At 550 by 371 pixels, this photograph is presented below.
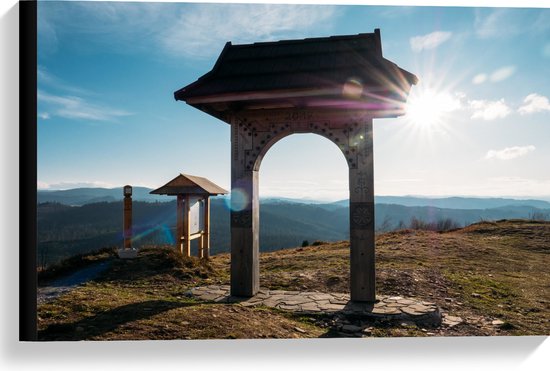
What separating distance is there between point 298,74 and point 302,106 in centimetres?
61

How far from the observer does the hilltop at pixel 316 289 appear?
17.4 feet

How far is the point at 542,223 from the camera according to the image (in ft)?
57.3

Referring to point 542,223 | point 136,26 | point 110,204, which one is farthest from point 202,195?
point 110,204

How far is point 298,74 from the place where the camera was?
6.30 metres

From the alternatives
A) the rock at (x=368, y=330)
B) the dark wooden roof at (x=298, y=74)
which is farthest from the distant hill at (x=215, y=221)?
the rock at (x=368, y=330)

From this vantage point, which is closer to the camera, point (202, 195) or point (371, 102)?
point (371, 102)

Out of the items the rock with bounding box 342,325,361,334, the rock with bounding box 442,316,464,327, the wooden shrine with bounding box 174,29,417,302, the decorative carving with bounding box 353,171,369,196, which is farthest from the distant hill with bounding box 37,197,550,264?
the rock with bounding box 442,316,464,327

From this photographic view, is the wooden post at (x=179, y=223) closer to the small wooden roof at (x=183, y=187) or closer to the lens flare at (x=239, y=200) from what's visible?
the small wooden roof at (x=183, y=187)

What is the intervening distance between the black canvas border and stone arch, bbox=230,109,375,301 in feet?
9.95

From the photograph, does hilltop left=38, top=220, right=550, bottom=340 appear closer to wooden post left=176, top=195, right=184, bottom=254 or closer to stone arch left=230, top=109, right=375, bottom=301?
wooden post left=176, top=195, right=184, bottom=254

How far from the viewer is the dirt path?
6673 mm

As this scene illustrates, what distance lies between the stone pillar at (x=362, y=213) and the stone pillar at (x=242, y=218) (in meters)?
1.72

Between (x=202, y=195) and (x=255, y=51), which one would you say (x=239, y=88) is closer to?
(x=255, y=51)

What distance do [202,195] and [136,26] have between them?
5.53 meters
